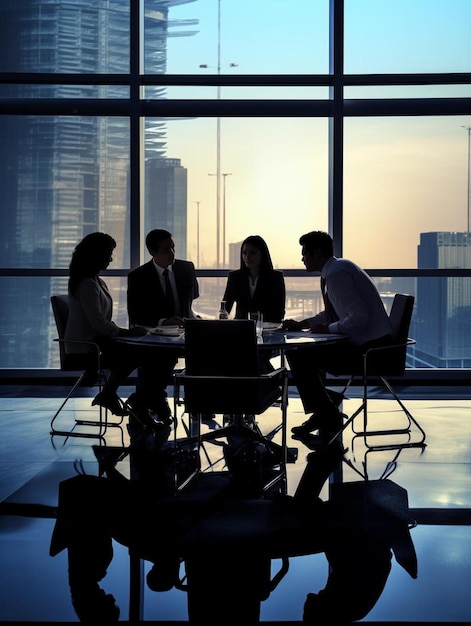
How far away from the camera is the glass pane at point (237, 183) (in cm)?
809

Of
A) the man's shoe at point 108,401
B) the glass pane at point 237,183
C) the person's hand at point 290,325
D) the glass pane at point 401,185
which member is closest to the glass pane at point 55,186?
the glass pane at point 237,183

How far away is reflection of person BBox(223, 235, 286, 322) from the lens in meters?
6.16

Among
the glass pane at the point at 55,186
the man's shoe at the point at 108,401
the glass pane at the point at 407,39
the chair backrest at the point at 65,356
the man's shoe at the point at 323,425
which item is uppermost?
the glass pane at the point at 407,39

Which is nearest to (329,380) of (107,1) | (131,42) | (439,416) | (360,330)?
(439,416)

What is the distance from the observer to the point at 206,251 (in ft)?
Answer: 26.5

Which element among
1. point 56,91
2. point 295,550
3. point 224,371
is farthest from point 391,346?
point 56,91

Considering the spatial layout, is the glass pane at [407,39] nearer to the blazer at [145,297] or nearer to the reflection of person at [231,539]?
the blazer at [145,297]

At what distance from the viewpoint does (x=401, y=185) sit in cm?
820

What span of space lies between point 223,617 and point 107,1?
6.85 metres

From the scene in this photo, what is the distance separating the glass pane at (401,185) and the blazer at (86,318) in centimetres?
326

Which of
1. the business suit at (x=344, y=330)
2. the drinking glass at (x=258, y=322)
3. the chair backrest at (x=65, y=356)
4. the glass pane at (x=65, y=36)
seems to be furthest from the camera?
the glass pane at (x=65, y=36)

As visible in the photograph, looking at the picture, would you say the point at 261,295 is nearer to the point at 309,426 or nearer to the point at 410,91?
the point at 309,426

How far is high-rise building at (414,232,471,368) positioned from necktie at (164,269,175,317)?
114 inches

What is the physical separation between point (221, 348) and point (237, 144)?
414 centimetres
